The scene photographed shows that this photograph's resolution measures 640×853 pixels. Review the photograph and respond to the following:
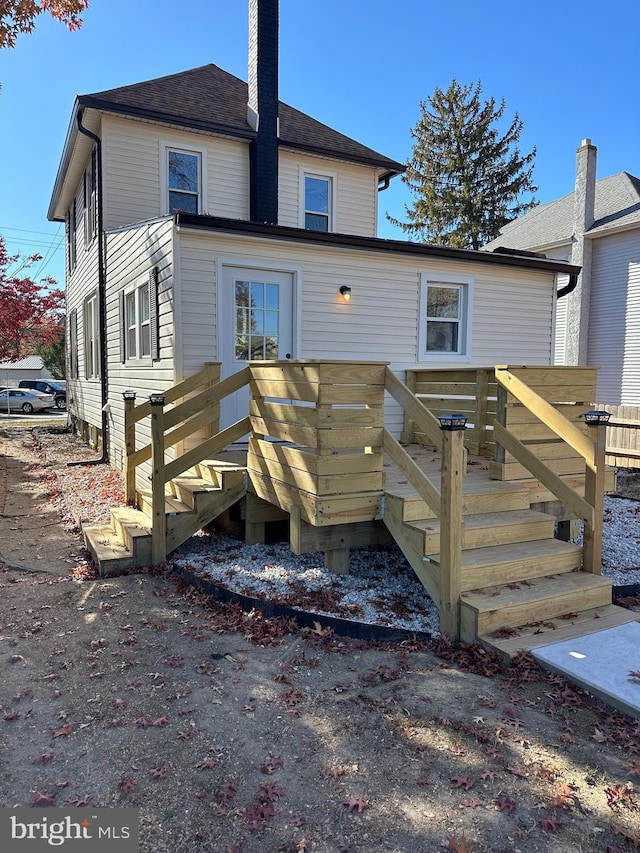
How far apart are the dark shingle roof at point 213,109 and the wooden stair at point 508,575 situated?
28.6 ft

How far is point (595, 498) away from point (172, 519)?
3.65 metres

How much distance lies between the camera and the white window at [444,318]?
27.1ft

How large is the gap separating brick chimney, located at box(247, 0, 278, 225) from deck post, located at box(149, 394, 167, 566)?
6.46 meters

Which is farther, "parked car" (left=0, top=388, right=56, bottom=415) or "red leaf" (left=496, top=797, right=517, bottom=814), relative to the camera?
"parked car" (left=0, top=388, right=56, bottom=415)

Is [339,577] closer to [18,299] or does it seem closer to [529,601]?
[529,601]

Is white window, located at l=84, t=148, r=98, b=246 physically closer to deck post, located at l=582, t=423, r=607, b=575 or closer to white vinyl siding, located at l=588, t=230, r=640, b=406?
deck post, located at l=582, t=423, r=607, b=575

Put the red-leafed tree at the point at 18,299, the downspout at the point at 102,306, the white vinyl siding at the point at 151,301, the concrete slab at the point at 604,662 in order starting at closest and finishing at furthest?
the concrete slab at the point at 604,662, the white vinyl siding at the point at 151,301, the downspout at the point at 102,306, the red-leafed tree at the point at 18,299

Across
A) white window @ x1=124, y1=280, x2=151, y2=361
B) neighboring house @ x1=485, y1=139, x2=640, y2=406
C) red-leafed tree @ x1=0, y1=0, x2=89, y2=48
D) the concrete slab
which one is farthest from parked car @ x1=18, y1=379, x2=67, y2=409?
the concrete slab

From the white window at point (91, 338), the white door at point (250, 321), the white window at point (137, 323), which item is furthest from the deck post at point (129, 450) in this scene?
the white window at point (91, 338)

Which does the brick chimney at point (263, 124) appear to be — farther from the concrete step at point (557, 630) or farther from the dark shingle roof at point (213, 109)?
the concrete step at point (557, 630)

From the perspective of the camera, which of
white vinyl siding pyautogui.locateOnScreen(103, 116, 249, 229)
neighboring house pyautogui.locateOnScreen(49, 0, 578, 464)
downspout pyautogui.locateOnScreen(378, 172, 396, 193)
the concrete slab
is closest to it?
the concrete slab

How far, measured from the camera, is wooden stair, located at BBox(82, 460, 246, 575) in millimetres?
5117

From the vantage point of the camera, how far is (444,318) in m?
8.47

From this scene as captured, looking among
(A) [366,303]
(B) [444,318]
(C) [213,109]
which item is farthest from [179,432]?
(C) [213,109]
